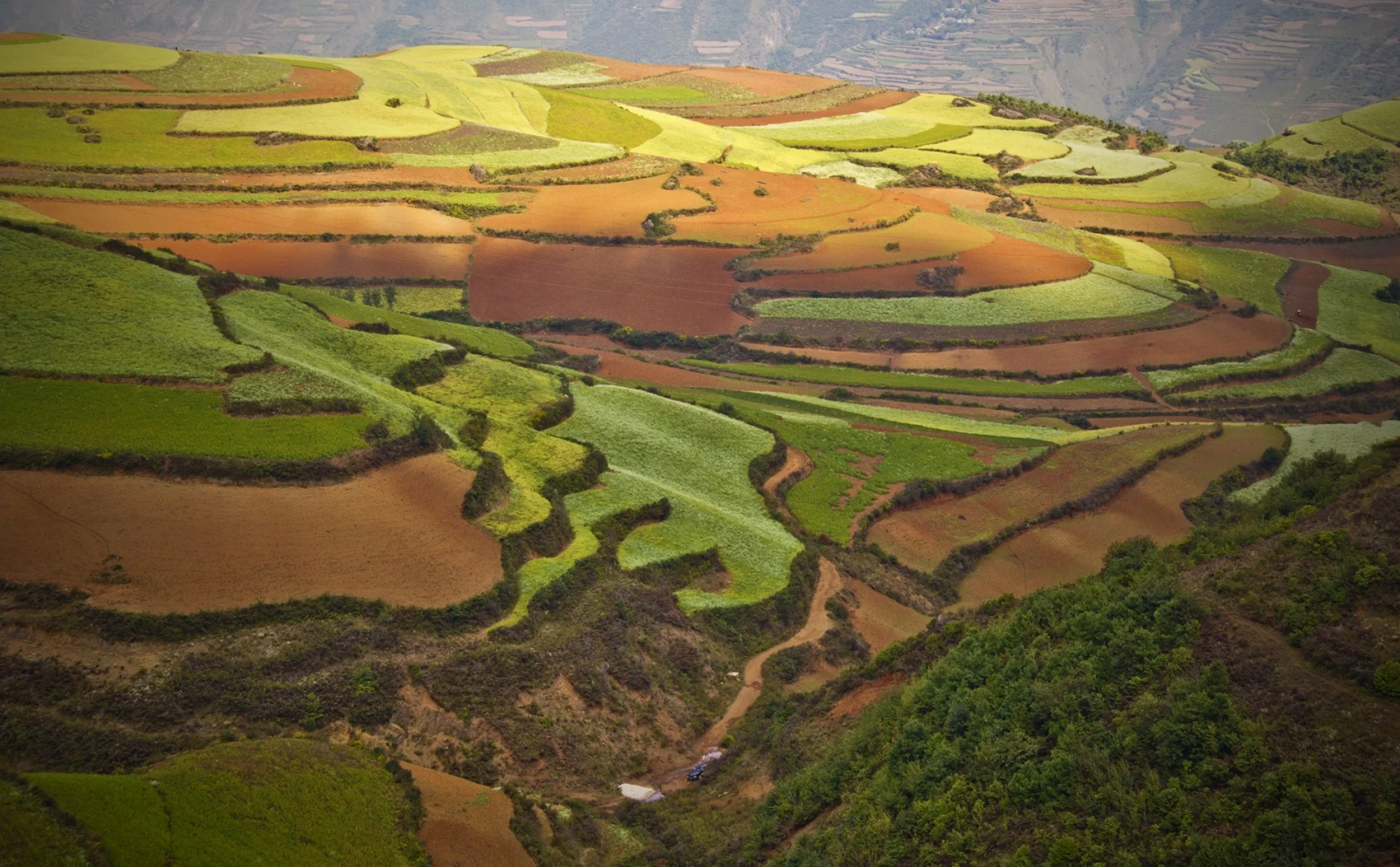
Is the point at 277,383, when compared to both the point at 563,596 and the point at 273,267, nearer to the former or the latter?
the point at 563,596

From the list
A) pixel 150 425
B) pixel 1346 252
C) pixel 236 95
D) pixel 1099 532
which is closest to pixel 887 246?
pixel 1099 532

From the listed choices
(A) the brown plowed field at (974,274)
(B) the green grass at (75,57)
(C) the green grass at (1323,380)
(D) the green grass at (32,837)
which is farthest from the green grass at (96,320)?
(B) the green grass at (75,57)

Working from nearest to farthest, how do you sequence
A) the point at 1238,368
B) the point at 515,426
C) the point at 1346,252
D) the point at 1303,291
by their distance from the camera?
1. the point at 515,426
2. the point at 1238,368
3. the point at 1303,291
4. the point at 1346,252

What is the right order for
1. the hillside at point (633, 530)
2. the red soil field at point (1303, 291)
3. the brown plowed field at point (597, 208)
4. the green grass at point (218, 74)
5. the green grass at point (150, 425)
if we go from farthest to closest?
the green grass at point (218, 74) → the red soil field at point (1303, 291) → the brown plowed field at point (597, 208) → the green grass at point (150, 425) → the hillside at point (633, 530)

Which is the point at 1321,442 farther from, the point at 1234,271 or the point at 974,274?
the point at 1234,271

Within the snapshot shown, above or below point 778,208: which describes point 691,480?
below

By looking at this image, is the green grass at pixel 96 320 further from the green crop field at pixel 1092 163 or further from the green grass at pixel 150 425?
the green crop field at pixel 1092 163

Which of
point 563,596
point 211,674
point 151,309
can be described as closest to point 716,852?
point 563,596

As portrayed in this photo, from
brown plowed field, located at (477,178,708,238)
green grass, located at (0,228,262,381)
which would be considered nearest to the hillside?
green grass, located at (0,228,262,381)
